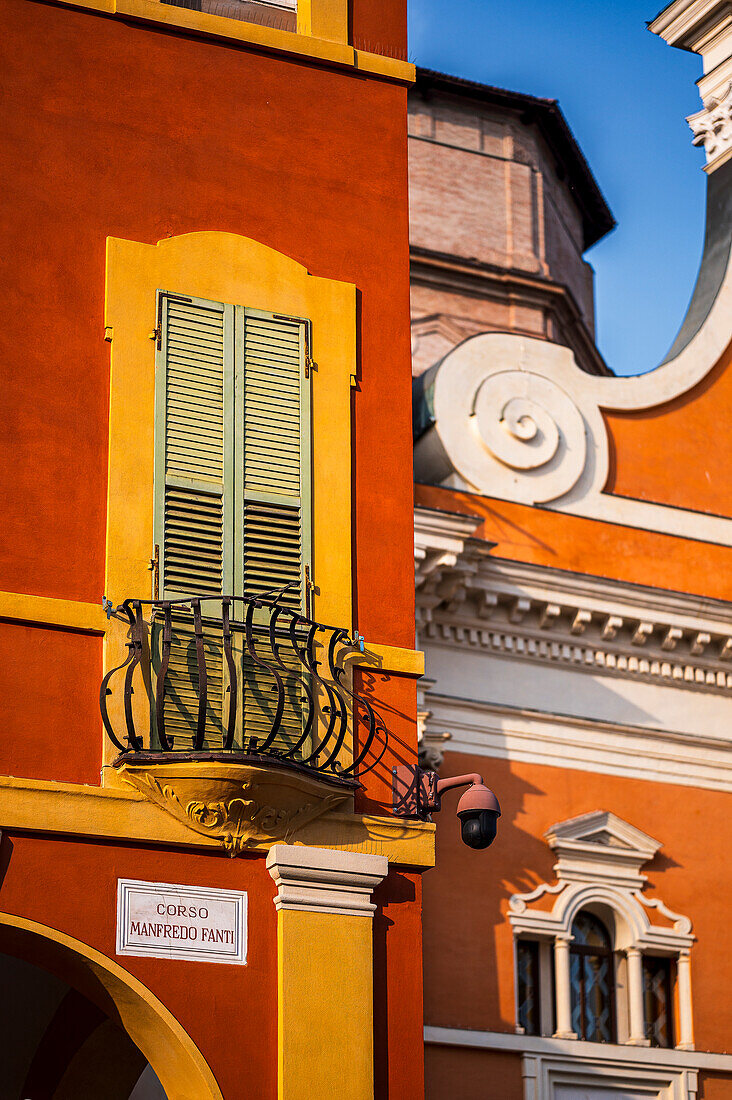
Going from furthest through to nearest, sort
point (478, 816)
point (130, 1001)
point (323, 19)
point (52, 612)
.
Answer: point (323, 19)
point (478, 816)
point (52, 612)
point (130, 1001)

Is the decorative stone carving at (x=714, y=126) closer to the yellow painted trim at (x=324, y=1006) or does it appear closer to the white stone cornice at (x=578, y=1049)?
the white stone cornice at (x=578, y=1049)

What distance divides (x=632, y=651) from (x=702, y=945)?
2.85 m

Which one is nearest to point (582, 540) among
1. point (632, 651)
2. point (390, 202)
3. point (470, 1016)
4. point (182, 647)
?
point (632, 651)

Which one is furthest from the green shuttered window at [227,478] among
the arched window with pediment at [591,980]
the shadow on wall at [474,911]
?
the arched window with pediment at [591,980]

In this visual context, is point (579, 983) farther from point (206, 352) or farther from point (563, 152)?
point (563, 152)

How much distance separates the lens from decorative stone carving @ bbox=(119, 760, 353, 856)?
356 inches

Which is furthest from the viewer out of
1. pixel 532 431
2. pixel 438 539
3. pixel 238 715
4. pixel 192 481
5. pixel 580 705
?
pixel 532 431

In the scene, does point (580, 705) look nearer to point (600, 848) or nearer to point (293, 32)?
point (600, 848)

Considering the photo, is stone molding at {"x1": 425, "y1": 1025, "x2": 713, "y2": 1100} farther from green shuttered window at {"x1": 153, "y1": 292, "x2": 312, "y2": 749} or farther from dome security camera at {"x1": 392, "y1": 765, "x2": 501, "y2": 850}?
green shuttered window at {"x1": 153, "y1": 292, "x2": 312, "y2": 749}

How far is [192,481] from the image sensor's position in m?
9.87

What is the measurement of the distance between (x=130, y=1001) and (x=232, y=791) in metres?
1.09

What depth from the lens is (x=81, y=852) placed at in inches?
351

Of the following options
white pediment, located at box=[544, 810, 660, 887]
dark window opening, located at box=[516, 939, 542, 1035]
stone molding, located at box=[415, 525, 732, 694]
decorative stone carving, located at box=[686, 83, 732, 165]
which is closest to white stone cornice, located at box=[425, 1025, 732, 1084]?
dark window opening, located at box=[516, 939, 542, 1035]

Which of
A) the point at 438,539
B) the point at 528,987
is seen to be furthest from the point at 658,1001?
the point at 438,539
